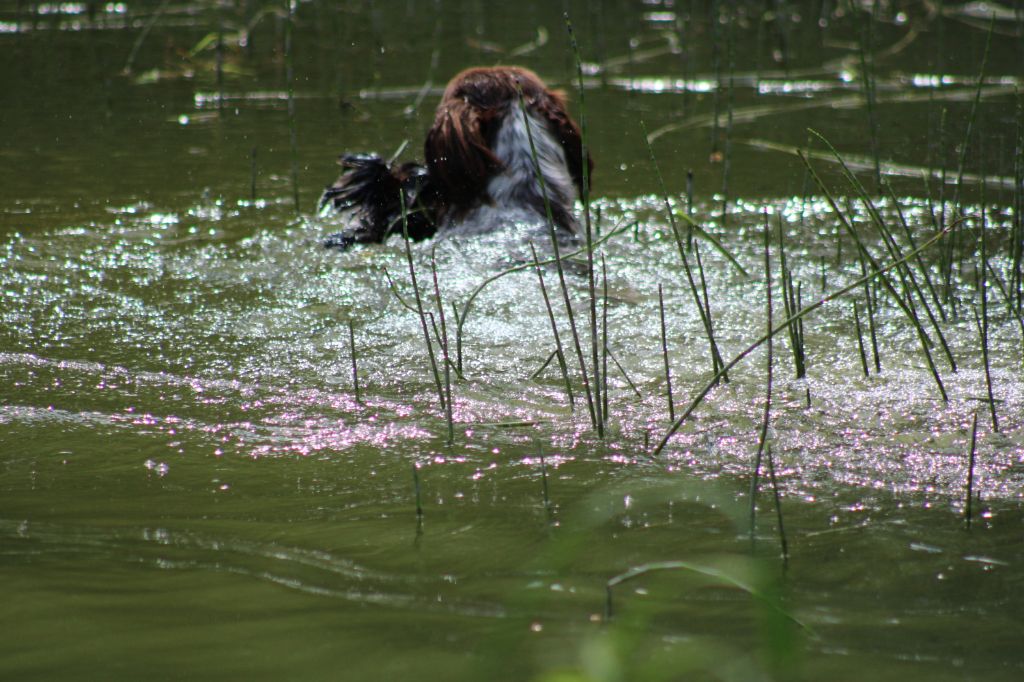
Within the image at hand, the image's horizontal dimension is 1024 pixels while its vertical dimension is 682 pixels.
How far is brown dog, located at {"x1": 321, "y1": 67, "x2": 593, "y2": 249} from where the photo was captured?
4.34m

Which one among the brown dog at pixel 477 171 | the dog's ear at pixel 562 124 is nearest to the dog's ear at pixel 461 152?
the brown dog at pixel 477 171

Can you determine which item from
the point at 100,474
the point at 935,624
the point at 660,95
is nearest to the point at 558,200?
the point at 100,474

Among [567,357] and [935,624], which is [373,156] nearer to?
[567,357]

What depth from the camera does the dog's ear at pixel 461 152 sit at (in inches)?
170

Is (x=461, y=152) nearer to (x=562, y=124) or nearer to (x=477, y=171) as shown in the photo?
(x=477, y=171)

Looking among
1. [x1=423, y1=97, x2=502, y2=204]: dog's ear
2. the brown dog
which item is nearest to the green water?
the brown dog

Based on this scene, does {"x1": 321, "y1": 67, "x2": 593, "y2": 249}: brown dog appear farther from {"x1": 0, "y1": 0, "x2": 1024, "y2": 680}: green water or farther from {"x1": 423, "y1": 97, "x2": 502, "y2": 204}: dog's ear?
{"x1": 0, "y1": 0, "x2": 1024, "y2": 680}: green water

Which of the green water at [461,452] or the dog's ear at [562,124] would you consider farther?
the dog's ear at [562,124]

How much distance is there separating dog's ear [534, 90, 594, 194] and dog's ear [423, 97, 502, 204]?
0.25m

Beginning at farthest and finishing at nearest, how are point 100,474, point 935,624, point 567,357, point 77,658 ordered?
point 567,357, point 100,474, point 935,624, point 77,658

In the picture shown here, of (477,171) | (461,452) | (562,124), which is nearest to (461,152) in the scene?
(477,171)

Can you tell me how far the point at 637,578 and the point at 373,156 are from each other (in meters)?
2.97

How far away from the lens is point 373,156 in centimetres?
462

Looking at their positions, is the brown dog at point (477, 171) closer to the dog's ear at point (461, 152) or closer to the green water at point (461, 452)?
the dog's ear at point (461, 152)
